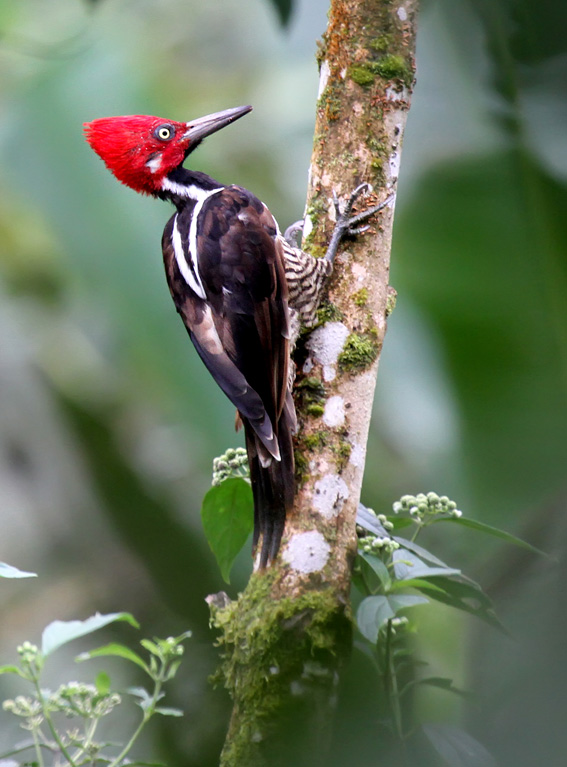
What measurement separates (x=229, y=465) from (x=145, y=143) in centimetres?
110

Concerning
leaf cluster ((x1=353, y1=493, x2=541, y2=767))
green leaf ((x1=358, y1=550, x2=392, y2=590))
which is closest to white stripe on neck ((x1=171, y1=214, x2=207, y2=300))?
leaf cluster ((x1=353, y1=493, x2=541, y2=767))

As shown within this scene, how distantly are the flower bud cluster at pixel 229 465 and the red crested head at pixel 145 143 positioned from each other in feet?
3.23

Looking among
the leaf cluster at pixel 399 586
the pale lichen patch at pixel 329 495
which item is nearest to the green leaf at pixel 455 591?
the leaf cluster at pixel 399 586

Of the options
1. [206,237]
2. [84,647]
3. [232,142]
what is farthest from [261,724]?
[84,647]

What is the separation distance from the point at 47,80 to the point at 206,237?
598 mm

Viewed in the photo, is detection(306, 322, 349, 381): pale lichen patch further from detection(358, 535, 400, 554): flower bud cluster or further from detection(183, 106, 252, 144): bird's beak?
detection(183, 106, 252, 144): bird's beak

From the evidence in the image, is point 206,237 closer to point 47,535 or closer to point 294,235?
point 294,235

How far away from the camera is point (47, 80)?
2.07 m

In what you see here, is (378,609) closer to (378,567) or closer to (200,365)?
(378,567)

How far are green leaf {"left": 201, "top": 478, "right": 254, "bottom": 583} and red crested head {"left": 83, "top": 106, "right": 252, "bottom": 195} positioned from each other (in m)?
1.08

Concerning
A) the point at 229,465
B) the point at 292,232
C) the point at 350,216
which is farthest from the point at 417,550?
the point at 292,232

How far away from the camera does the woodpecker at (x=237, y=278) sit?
166 cm

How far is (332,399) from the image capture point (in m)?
1.64

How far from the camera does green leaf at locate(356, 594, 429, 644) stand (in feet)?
3.93
